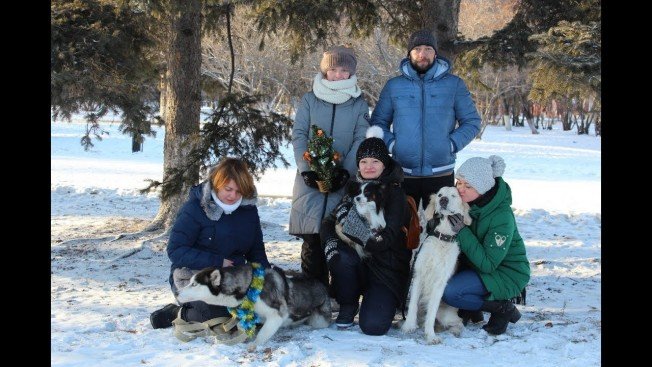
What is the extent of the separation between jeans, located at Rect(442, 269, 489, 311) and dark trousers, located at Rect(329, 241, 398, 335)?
0.43 metres

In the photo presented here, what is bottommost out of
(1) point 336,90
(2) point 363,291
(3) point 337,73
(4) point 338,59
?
(2) point 363,291

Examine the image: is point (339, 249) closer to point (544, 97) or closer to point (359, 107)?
point (359, 107)

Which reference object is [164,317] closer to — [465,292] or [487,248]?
[465,292]

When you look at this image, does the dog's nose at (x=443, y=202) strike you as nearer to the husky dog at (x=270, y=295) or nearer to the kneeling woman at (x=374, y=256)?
the kneeling woman at (x=374, y=256)

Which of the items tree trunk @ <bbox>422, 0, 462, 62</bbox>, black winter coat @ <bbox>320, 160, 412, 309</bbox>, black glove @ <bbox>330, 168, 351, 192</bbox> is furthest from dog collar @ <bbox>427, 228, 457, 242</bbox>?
tree trunk @ <bbox>422, 0, 462, 62</bbox>

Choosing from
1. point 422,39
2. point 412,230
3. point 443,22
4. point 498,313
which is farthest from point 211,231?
point 443,22

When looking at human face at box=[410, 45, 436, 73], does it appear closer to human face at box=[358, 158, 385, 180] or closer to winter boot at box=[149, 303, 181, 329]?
human face at box=[358, 158, 385, 180]

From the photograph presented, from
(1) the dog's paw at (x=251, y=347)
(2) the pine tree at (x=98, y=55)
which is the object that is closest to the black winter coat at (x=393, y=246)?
(1) the dog's paw at (x=251, y=347)

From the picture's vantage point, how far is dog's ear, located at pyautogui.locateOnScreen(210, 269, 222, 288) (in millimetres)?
4566

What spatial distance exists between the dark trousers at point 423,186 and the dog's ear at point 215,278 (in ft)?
6.42

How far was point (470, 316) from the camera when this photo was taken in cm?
526

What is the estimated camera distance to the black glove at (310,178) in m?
5.49

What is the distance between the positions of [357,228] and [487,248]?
3.21 feet
